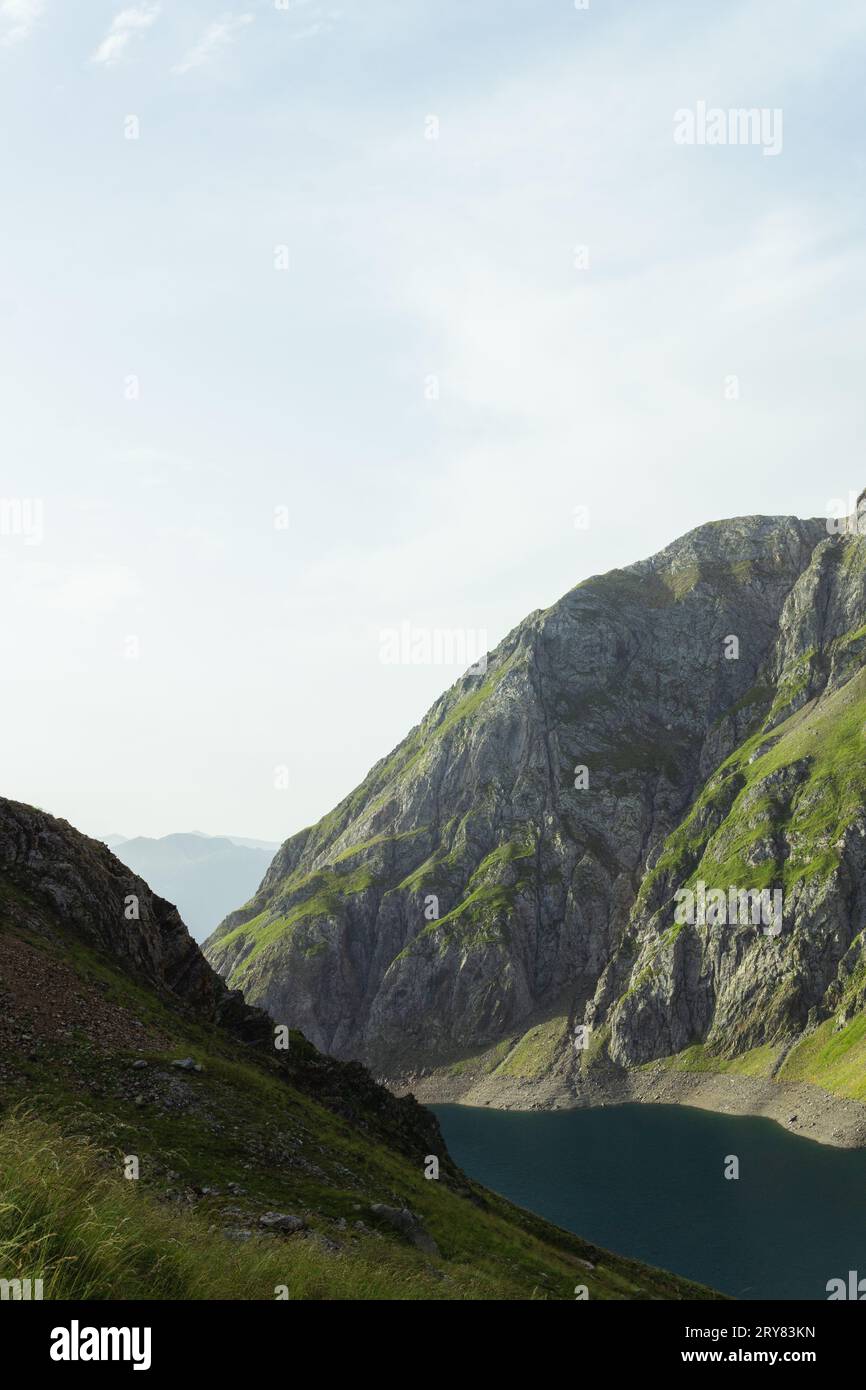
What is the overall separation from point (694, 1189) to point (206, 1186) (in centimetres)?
11432

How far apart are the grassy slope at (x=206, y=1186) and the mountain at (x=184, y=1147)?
8 centimetres

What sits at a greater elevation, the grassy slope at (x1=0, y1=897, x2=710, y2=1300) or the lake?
the grassy slope at (x1=0, y1=897, x2=710, y2=1300)

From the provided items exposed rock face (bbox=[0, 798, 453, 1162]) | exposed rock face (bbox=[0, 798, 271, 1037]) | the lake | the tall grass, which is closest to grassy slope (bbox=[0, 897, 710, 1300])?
the tall grass

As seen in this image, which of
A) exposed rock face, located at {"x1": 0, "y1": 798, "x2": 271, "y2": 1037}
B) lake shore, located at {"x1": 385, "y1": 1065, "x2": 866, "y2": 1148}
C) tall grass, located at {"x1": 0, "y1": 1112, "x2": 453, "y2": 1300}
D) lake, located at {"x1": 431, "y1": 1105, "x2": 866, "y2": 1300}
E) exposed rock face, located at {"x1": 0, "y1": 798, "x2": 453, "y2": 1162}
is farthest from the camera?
lake shore, located at {"x1": 385, "y1": 1065, "x2": 866, "y2": 1148}

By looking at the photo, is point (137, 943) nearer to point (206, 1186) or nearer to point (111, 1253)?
point (206, 1186)

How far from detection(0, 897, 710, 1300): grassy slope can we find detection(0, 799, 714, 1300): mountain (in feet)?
0.26

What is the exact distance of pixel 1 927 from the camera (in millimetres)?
45500

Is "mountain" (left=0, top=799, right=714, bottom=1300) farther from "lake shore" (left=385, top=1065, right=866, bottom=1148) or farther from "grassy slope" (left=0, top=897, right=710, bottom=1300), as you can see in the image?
"lake shore" (left=385, top=1065, right=866, bottom=1148)

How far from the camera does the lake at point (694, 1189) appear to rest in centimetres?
9469

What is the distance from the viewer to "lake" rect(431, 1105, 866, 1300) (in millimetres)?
94688

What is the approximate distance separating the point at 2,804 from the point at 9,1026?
64.6 feet

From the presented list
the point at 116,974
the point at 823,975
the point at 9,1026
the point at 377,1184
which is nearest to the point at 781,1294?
the point at 377,1184

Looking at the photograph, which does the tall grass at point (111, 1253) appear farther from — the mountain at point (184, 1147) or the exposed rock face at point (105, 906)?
the exposed rock face at point (105, 906)
